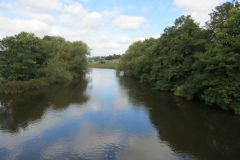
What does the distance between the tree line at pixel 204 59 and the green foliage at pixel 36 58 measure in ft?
66.0

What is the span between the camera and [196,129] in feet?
80.6

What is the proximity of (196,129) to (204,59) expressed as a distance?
33.0 feet

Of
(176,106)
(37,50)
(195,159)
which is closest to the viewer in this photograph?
(195,159)

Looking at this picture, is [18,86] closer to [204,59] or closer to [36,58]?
[36,58]

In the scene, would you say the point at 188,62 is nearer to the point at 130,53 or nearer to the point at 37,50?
the point at 37,50

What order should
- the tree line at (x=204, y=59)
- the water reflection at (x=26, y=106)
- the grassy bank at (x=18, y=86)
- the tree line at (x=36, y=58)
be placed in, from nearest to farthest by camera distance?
the water reflection at (x=26, y=106), the tree line at (x=204, y=59), the grassy bank at (x=18, y=86), the tree line at (x=36, y=58)

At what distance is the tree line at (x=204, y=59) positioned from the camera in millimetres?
29312

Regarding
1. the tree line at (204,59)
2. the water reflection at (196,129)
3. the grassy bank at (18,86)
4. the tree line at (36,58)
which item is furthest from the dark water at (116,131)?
the tree line at (36,58)

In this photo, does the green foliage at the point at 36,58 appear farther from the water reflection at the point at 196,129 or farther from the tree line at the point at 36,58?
the water reflection at the point at 196,129

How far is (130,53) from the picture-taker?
3282 inches

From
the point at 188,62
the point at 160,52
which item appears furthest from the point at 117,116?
the point at 160,52

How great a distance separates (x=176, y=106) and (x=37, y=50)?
35.3 metres

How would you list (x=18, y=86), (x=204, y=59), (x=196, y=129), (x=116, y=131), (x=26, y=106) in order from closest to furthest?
(x=116, y=131) < (x=196, y=129) < (x=204, y=59) < (x=26, y=106) < (x=18, y=86)

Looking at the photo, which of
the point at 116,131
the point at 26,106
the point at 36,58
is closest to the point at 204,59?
the point at 116,131
